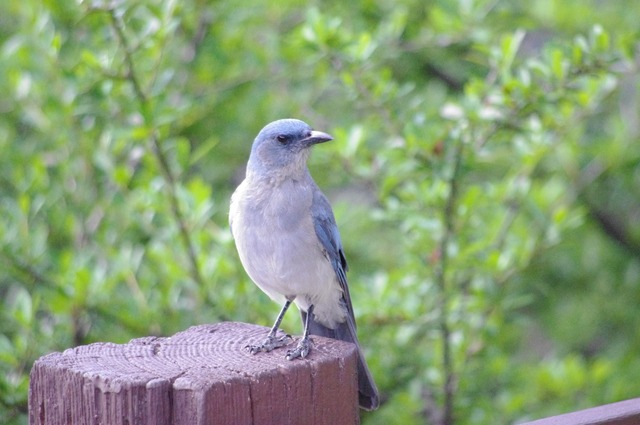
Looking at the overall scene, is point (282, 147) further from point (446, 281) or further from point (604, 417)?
point (604, 417)

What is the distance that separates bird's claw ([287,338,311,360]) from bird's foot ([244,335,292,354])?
73mm

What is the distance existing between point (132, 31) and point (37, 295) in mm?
1376

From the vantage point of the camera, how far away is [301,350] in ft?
8.28

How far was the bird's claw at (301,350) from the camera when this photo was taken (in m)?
2.41

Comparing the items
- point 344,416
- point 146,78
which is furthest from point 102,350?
point 146,78

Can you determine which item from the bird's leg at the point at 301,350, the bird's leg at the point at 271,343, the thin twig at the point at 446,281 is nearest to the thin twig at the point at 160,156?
the thin twig at the point at 446,281

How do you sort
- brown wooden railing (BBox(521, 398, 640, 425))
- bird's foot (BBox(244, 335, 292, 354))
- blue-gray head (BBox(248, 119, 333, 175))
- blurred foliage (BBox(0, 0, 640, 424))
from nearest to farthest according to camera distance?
brown wooden railing (BBox(521, 398, 640, 425))
bird's foot (BBox(244, 335, 292, 354))
blue-gray head (BBox(248, 119, 333, 175))
blurred foliage (BBox(0, 0, 640, 424))

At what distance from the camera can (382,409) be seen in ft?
15.6

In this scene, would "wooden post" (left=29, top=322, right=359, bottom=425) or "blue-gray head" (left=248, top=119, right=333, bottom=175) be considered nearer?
"wooden post" (left=29, top=322, right=359, bottom=425)

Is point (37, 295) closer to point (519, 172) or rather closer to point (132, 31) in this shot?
point (132, 31)

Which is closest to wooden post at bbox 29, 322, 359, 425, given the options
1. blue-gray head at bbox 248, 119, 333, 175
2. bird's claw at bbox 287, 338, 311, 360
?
bird's claw at bbox 287, 338, 311, 360

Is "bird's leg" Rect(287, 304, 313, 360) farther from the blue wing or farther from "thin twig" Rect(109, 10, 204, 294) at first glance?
"thin twig" Rect(109, 10, 204, 294)

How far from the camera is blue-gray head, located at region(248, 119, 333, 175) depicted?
141 inches

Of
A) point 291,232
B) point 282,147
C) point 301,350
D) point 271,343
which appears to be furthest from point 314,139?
point 301,350
